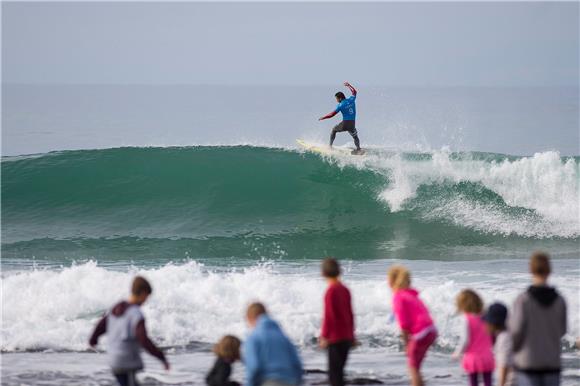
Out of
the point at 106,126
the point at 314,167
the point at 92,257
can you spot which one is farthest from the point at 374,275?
the point at 106,126

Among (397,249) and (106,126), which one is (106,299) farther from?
(106,126)

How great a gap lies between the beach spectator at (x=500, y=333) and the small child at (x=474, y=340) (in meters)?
0.05

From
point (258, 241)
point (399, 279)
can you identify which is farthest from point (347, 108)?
point (399, 279)

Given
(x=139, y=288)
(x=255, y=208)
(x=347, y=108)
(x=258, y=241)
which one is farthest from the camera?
(x=255, y=208)

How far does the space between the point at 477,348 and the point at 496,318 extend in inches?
12.1

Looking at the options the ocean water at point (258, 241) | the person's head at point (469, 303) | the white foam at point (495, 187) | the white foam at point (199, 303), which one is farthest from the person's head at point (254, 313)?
the white foam at point (495, 187)

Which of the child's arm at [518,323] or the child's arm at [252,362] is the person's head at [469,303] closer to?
the child's arm at [518,323]

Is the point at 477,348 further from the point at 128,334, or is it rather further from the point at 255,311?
the point at 128,334

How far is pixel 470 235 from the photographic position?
1738 centimetres

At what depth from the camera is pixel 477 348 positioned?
6645 mm

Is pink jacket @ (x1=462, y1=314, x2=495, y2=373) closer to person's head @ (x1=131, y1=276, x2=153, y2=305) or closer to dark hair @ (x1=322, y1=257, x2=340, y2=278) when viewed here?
dark hair @ (x1=322, y1=257, x2=340, y2=278)

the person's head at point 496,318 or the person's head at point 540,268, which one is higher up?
the person's head at point 540,268

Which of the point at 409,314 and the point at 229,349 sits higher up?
the point at 409,314

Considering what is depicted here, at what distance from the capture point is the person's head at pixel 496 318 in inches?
257
